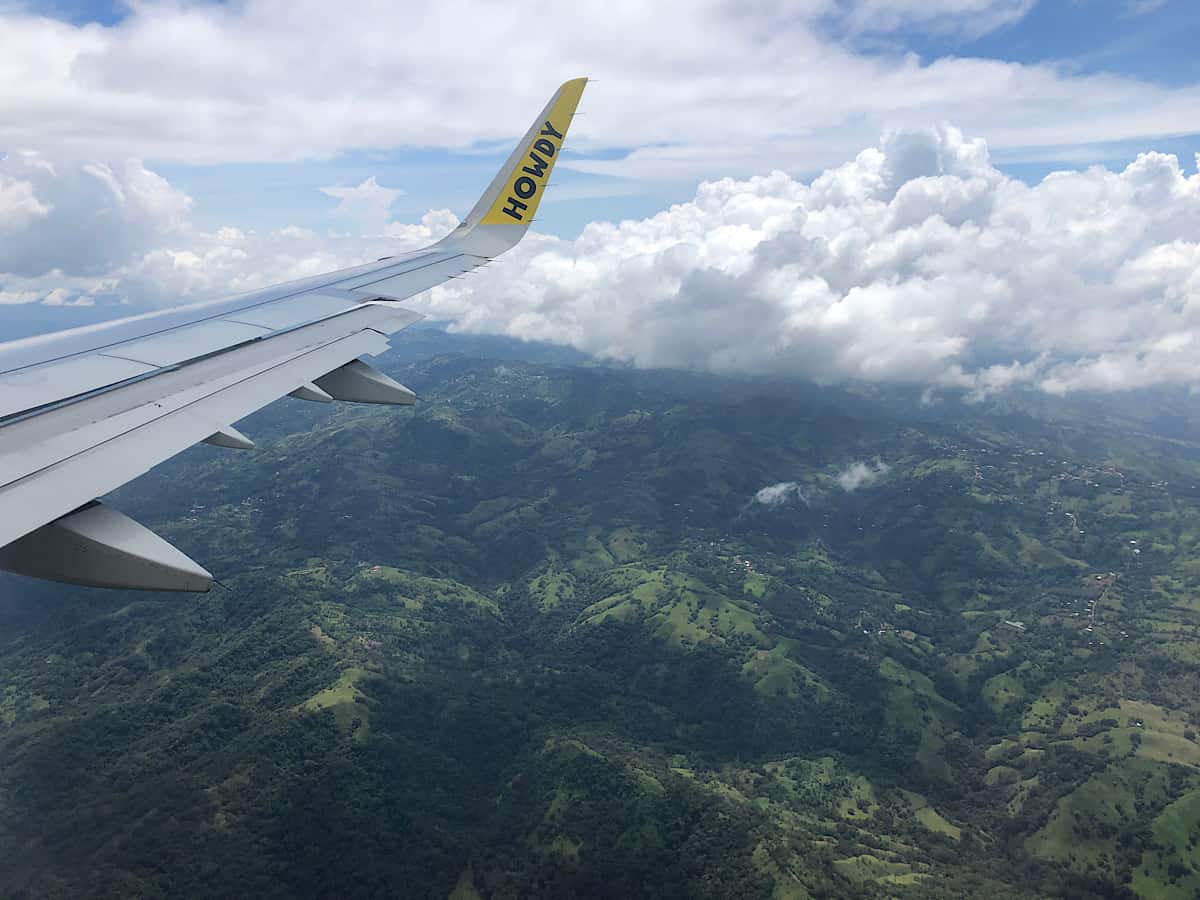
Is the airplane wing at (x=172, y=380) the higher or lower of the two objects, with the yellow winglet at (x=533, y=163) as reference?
lower

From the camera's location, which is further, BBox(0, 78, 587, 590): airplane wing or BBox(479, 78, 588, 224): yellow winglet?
BBox(479, 78, 588, 224): yellow winglet

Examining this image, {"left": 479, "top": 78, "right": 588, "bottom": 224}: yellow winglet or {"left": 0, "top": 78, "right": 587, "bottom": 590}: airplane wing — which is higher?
{"left": 479, "top": 78, "right": 588, "bottom": 224}: yellow winglet

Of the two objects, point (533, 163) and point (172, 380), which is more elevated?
point (533, 163)

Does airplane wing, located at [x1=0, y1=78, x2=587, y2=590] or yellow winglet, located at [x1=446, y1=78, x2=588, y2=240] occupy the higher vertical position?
yellow winglet, located at [x1=446, y1=78, x2=588, y2=240]

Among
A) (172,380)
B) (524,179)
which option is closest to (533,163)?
(524,179)

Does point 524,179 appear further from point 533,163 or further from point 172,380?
point 172,380

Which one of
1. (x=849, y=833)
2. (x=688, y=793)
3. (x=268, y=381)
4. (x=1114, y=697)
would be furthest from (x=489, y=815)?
(x=1114, y=697)

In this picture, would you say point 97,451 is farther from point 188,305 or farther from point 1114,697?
point 1114,697

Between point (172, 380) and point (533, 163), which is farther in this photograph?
point (533, 163)
